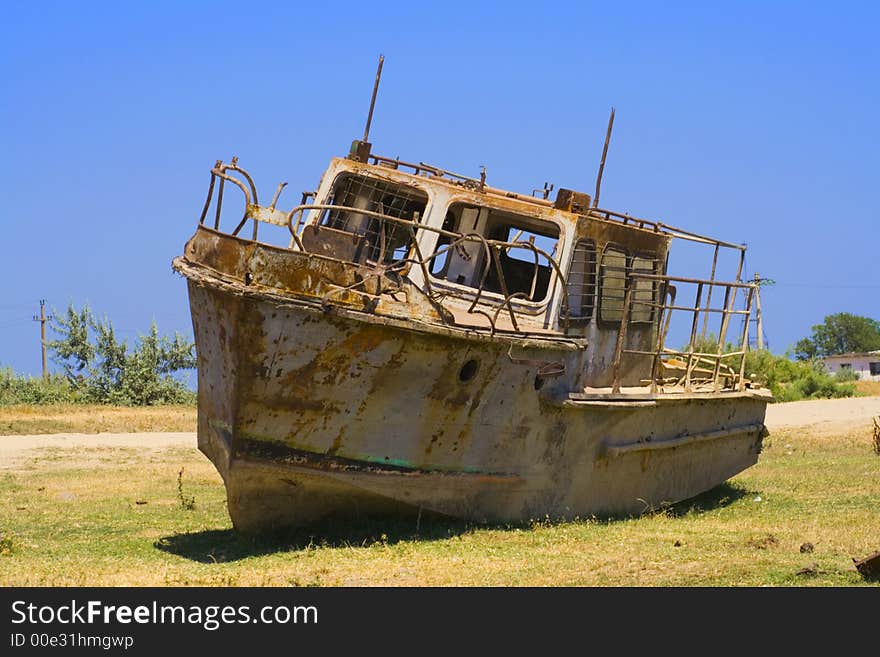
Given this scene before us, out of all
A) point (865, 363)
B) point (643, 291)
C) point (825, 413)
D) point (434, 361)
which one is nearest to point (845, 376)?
point (825, 413)

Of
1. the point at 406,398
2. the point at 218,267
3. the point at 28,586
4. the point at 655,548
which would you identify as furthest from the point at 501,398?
the point at 28,586

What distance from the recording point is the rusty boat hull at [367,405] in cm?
1005

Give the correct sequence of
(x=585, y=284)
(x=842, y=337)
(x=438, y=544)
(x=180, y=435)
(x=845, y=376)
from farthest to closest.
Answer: (x=842, y=337) → (x=845, y=376) → (x=180, y=435) → (x=585, y=284) → (x=438, y=544)

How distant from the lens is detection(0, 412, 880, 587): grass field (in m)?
9.18

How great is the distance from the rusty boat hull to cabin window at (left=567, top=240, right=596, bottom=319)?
458mm

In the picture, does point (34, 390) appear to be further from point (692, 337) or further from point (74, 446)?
point (692, 337)

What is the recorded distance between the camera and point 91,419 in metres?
24.9

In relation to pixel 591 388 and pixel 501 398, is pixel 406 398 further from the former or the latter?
pixel 591 388

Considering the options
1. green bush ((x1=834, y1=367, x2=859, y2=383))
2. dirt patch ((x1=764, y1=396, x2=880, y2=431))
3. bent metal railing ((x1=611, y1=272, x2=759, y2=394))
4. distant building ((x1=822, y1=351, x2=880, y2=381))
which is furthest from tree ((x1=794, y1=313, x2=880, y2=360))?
bent metal railing ((x1=611, y1=272, x2=759, y2=394))

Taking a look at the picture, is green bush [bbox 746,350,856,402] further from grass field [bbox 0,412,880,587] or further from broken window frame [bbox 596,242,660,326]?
broken window frame [bbox 596,242,660,326]

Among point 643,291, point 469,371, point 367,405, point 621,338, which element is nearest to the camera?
point 367,405

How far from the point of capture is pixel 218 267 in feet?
34.0

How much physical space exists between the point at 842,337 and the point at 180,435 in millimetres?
50787

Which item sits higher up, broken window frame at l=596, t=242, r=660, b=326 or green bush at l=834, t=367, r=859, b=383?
broken window frame at l=596, t=242, r=660, b=326
